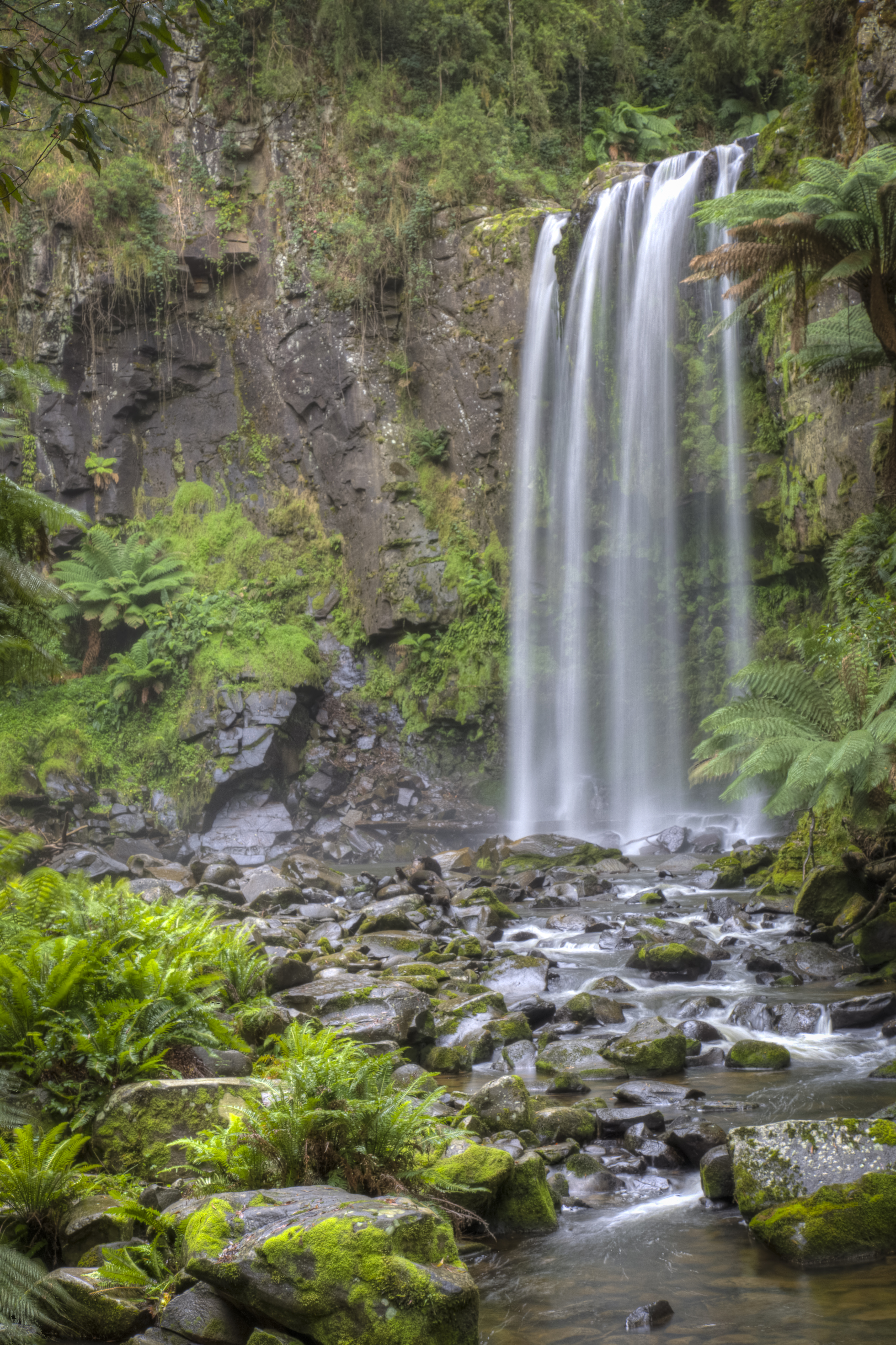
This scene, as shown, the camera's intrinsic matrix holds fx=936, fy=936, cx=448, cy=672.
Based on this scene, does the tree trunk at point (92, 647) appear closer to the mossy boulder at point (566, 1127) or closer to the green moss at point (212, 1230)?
the mossy boulder at point (566, 1127)

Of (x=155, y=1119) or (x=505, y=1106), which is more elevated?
(x=155, y=1119)

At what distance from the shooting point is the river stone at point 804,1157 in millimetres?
3666

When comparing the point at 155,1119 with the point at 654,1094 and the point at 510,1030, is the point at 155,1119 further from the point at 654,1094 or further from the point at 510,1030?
the point at 510,1030

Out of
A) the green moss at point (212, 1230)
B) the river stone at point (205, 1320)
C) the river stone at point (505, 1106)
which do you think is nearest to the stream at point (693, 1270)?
the river stone at point (505, 1106)

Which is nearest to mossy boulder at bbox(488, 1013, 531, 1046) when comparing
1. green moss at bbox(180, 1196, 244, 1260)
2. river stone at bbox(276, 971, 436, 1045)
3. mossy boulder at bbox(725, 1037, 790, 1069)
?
river stone at bbox(276, 971, 436, 1045)

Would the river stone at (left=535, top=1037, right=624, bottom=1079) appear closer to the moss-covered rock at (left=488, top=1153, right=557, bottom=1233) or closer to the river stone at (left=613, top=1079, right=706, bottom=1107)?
the river stone at (left=613, top=1079, right=706, bottom=1107)

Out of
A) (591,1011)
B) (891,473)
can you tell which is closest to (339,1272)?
(591,1011)

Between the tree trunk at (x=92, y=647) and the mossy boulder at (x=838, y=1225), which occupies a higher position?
the tree trunk at (x=92, y=647)

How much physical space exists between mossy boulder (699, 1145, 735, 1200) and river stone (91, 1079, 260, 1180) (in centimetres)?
198

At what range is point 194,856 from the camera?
1590 cm

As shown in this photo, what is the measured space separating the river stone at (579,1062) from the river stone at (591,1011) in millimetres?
546

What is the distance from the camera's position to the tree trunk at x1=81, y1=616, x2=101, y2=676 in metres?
19.3

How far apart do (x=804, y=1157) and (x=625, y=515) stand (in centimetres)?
1487

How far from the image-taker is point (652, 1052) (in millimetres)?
5699
